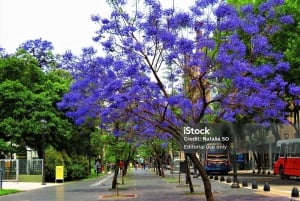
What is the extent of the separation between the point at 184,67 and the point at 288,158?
954 inches

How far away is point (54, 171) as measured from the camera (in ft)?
157

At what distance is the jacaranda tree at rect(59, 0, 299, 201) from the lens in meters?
17.3

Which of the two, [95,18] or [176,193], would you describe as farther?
[176,193]

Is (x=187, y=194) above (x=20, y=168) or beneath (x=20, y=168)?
beneath

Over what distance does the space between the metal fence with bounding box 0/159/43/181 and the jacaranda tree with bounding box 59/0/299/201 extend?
29.0 metres

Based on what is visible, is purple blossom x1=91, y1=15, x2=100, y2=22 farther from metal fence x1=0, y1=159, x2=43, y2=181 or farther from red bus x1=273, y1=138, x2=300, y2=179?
metal fence x1=0, y1=159, x2=43, y2=181

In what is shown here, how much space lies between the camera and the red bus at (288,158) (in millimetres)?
38062

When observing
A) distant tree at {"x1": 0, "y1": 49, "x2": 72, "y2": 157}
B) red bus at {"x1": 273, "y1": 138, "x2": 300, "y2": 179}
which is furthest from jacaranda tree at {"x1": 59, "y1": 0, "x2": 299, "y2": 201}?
distant tree at {"x1": 0, "y1": 49, "x2": 72, "y2": 157}

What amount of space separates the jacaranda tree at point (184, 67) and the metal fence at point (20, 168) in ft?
95.3

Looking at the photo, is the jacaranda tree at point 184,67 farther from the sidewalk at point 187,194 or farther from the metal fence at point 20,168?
the metal fence at point 20,168

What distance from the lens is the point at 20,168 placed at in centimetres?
4794

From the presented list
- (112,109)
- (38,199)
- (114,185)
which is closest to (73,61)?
(112,109)

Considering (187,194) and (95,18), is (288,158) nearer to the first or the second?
(187,194)

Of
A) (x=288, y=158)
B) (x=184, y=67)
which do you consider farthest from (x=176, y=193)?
(x=288, y=158)
